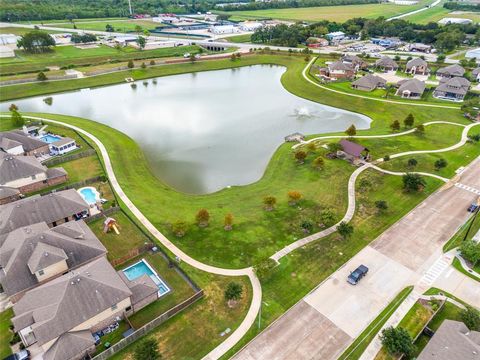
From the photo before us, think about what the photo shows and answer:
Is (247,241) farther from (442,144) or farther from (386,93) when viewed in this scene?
(386,93)

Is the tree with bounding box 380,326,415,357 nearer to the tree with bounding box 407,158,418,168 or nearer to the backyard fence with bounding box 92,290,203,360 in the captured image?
the backyard fence with bounding box 92,290,203,360

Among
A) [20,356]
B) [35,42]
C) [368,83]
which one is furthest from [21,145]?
[368,83]

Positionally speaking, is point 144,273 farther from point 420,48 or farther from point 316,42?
point 420,48

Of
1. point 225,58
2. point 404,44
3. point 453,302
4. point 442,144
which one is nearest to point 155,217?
point 453,302

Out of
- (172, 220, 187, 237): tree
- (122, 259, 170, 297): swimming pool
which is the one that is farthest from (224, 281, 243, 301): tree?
(172, 220, 187, 237): tree

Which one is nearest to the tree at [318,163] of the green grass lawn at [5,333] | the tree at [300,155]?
the tree at [300,155]

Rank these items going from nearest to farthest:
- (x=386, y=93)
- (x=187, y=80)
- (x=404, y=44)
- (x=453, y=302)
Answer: (x=453, y=302), (x=386, y=93), (x=187, y=80), (x=404, y=44)

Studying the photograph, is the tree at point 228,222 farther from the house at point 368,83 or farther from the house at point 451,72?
the house at point 451,72
